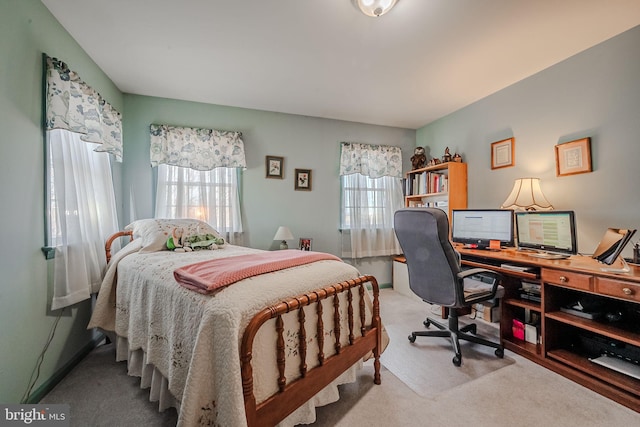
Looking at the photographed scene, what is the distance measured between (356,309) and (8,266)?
1.93 meters

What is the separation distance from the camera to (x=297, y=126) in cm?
352

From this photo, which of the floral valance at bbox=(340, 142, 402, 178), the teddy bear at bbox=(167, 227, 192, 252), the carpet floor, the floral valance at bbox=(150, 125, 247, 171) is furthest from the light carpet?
the floral valance at bbox=(150, 125, 247, 171)

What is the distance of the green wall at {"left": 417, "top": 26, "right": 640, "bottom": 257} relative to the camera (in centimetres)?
194

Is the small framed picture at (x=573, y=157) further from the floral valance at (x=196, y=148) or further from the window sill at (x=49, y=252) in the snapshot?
the window sill at (x=49, y=252)

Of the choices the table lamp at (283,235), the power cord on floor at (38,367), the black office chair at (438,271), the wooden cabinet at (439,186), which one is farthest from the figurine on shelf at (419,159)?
the power cord on floor at (38,367)

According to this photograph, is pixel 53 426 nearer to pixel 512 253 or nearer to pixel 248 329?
pixel 248 329

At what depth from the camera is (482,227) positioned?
2.70m

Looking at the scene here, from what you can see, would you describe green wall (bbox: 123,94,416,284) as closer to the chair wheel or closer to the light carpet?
the light carpet

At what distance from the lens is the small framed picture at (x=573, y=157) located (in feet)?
7.05

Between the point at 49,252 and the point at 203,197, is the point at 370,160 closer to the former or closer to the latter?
the point at 203,197

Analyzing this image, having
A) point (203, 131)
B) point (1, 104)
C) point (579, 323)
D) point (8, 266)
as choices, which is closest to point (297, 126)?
point (203, 131)

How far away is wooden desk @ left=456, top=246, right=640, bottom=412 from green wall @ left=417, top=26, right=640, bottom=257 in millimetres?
488

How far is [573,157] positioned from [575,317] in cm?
135

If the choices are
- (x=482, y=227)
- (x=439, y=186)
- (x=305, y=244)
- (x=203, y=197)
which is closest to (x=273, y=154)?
(x=203, y=197)
